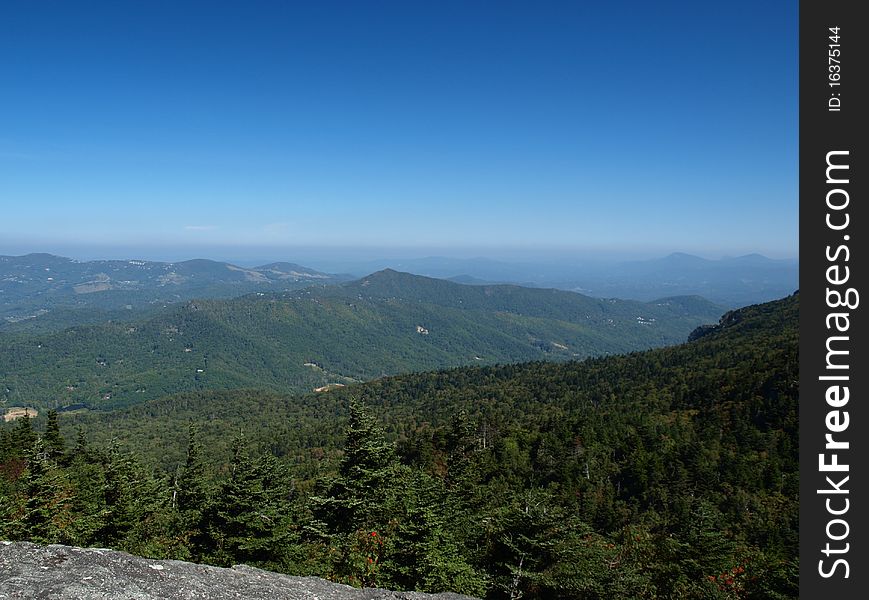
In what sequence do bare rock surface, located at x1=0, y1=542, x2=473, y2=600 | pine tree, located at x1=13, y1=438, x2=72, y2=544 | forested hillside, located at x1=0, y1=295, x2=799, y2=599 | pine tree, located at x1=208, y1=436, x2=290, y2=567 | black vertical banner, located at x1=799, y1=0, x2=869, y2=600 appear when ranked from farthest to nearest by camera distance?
pine tree, located at x1=13, y1=438, x2=72, y2=544 < pine tree, located at x1=208, y1=436, x2=290, y2=567 < forested hillside, located at x1=0, y1=295, x2=799, y2=599 < bare rock surface, located at x1=0, y1=542, x2=473, y2=600 < black vertical banner, located at x1=799, y1=0, x2=869, y2=600

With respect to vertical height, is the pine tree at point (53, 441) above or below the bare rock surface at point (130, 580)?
below

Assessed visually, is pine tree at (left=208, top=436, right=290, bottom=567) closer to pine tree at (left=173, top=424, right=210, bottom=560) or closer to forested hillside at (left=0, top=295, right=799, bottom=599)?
forested hillside at (left=0, top=295, right=799, bottom=599)

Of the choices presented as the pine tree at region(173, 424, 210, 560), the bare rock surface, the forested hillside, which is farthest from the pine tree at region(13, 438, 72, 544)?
the bare rock surface

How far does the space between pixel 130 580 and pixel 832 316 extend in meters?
15.5

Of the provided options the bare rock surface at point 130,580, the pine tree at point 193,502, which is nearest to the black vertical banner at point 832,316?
the bare rock surface at point 130,580

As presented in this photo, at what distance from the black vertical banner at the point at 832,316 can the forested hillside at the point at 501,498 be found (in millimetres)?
10417

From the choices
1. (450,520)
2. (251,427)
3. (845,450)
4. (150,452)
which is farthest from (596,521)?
(251,427)

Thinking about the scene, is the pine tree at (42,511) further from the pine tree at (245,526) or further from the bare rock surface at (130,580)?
the bare rock surface at (130,580)

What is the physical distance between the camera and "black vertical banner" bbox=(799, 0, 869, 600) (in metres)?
7.36

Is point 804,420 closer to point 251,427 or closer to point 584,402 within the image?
point 584,402

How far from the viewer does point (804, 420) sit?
7770mm

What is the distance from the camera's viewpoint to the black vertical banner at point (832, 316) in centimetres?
736

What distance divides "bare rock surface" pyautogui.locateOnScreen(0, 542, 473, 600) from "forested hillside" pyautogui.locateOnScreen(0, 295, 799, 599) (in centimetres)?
518

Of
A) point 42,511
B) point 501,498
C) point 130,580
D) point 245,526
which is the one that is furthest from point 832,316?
point 42,511
